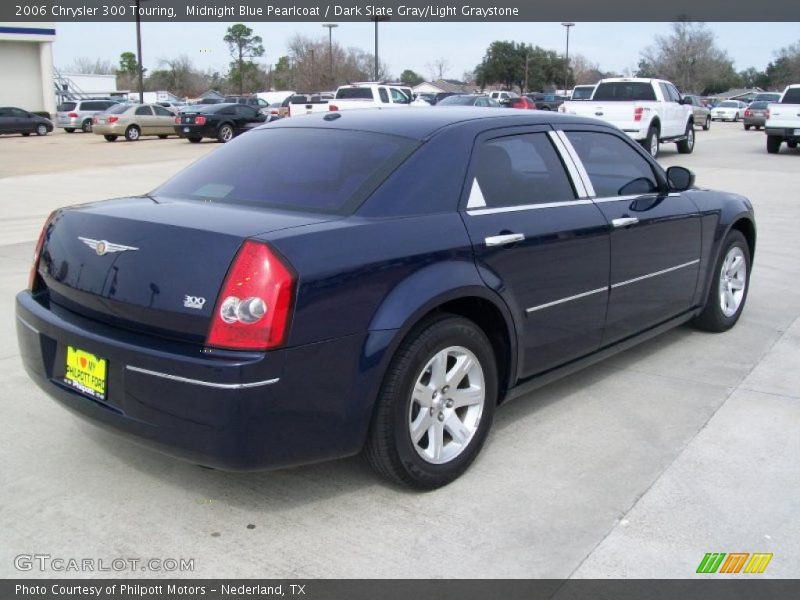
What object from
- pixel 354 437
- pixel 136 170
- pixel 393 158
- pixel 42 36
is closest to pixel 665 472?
pixel 354 437

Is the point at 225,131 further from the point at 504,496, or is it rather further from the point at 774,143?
the point at 504,496

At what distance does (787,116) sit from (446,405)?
69.6 feet

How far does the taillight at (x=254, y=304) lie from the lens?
301 cm

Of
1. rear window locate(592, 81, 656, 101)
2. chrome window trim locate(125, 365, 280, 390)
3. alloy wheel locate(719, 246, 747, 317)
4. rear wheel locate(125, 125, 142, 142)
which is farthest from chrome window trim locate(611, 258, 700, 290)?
rear wheel locate(125, 125, 142, 142)

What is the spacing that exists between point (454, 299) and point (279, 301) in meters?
0.89

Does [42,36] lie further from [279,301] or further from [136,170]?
[279,301]

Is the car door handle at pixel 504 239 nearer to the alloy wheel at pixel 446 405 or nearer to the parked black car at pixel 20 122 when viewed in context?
the alloy wheel at pixel 446 405

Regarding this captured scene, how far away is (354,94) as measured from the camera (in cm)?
2638

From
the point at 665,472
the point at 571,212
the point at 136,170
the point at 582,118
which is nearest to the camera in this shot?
the point at 665,472

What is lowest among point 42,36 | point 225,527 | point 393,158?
point 225,527

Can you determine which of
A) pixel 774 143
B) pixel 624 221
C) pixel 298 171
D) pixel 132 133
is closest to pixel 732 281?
pixel 624 221

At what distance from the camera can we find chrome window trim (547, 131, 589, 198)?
4.52m

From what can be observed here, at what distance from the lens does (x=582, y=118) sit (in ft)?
16.1

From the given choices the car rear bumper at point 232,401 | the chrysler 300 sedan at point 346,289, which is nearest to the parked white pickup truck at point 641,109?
the chrysler 300 sedan at point 346,289
